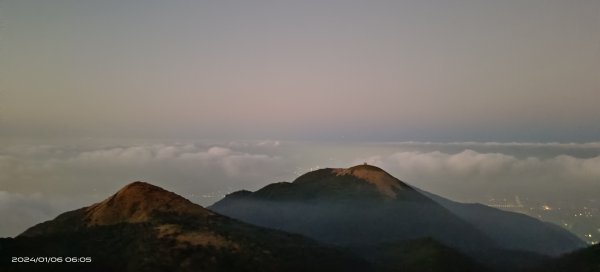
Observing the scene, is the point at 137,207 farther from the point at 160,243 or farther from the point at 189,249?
the point at 189,249

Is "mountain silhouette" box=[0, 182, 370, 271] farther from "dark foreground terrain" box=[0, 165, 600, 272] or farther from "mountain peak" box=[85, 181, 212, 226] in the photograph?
"dark foreground terrain" box=[0, 165, 600, 272]

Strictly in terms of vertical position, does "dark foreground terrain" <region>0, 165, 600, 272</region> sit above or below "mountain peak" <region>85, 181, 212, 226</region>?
below

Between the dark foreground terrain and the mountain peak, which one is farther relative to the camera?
the mountain peak

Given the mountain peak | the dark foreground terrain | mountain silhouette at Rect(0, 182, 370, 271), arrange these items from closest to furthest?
mountain silhouette at Rect(0, 182, 370, 271), the dark foreground terrain, the mountain peak

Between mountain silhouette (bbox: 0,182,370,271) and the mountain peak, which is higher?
the mountain peak

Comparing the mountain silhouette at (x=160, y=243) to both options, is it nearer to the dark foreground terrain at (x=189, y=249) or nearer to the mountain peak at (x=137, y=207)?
the mountain peak at (x=137, y=207)

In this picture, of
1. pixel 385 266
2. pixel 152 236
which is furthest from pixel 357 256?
pixel 152 236

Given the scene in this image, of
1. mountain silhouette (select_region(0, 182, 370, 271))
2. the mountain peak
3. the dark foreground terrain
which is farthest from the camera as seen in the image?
the mountain peak

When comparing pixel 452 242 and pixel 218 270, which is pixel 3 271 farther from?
pixel 452 242

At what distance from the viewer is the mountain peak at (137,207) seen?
130 m

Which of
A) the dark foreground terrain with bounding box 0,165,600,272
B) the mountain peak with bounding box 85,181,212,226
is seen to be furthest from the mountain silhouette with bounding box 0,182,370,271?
the dark foreground terrain with bounding box 0,165,600,272

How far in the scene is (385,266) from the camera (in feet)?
403

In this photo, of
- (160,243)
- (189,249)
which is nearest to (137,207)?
(160,243)

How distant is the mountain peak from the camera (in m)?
130
